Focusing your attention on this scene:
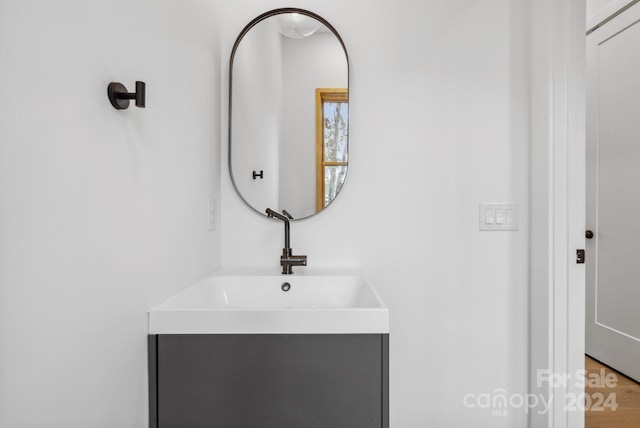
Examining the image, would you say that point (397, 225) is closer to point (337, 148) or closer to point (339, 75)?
point (337, 148)

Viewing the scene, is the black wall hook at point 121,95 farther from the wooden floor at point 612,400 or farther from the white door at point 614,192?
the white door at point 614,192

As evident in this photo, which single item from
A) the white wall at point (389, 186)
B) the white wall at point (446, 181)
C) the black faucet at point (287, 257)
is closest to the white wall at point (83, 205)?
the white wall at point (389, 186)

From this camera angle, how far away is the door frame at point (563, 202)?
1.42m

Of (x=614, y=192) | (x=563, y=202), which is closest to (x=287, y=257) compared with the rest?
(x=563, y=202)

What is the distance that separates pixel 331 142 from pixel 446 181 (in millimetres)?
508

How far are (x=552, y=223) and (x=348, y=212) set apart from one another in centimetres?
78

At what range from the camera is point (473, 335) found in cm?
159

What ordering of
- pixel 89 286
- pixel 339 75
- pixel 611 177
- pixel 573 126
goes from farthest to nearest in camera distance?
pixel 611 177 → pixel 339 75 → pixel 573 126 → pixel 89 286

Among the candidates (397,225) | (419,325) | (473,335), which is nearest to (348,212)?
(397,225)

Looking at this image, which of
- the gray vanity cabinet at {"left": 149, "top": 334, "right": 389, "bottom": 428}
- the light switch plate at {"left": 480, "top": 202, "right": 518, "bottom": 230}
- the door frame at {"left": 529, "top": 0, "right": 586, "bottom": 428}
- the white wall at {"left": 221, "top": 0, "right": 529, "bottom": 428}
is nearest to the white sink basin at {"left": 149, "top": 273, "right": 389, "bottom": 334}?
the gray vanity cabinet at {"left": 149, "top": 334, "right": 389, "bottom": 428}

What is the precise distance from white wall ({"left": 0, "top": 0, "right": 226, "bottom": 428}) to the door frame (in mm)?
1338

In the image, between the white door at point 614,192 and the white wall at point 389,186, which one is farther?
the white door at point 614,192

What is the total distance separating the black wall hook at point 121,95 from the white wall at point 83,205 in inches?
0.6

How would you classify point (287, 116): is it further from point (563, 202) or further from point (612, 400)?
point (612, 400)
